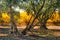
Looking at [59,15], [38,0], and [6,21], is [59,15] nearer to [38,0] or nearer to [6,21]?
[6,21]

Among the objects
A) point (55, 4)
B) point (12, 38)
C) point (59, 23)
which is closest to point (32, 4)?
point (55, 4)

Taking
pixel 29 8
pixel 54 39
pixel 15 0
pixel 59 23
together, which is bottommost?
pixel 59 23

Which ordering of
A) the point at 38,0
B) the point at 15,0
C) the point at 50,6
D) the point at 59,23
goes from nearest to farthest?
the point at 15,0
the point at 38,0
the point at 50,6
the point at 59,23

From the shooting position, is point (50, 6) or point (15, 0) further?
point (50, 6)

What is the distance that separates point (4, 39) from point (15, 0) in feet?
10.9

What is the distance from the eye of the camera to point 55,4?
16.9 meters

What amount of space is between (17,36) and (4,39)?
124cm

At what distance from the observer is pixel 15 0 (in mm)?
14289

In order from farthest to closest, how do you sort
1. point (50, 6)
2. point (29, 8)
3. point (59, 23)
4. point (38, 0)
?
point (59, 23)
point (29, 8)
point (50, 6)
point (38, 0)

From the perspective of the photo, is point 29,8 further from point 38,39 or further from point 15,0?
point 15,0

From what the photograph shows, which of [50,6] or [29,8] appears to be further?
[29,8]

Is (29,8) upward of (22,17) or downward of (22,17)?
upward

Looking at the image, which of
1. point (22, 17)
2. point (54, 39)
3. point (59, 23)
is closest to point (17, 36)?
point (54, 39)

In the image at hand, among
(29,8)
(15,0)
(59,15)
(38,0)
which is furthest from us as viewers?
(59,15)
